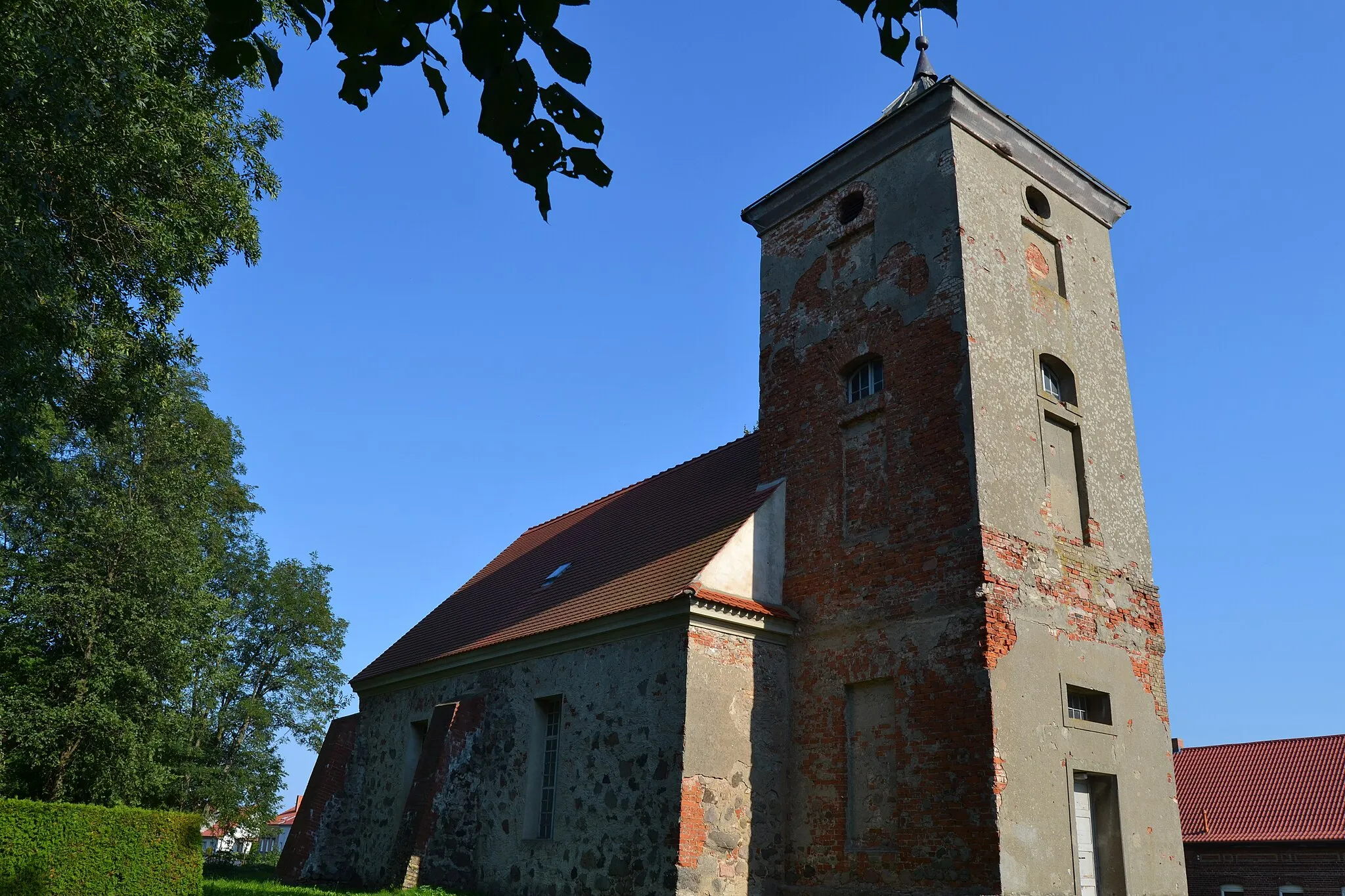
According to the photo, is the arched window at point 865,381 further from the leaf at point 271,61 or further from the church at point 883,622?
the leaf at point 271,61

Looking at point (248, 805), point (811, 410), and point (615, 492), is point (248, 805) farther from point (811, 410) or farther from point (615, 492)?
point (811, 410)

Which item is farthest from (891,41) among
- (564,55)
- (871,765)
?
(871,765)

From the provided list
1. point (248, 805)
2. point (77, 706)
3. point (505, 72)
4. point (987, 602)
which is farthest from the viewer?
point (248, 805)

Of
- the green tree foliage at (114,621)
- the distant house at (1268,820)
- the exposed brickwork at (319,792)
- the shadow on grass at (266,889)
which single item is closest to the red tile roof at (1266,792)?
the distant house at (1268,820)

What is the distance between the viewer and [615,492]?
850 inches

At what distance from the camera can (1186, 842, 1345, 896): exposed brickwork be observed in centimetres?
2378

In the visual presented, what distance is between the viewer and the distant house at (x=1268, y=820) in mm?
24172

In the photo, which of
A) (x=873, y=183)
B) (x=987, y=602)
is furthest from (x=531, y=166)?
(x=873, y=183)

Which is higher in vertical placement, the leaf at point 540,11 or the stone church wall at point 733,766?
the leaf at point 540,11

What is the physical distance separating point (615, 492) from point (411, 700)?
605cm

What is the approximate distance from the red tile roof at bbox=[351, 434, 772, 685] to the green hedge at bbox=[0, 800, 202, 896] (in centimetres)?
476

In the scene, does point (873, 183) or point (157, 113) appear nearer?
point (157, 113)

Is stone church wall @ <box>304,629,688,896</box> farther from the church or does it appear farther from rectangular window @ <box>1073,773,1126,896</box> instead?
rectangular window @ <box>1073,773,1126,896</box>

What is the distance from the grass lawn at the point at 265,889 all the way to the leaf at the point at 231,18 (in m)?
13.5
